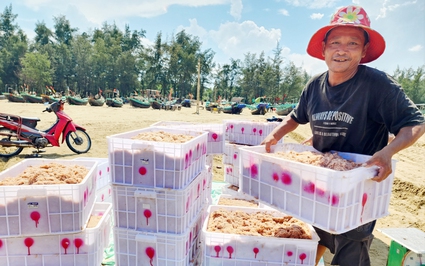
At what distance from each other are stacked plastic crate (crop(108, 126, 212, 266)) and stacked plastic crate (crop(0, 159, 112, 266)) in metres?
0.24

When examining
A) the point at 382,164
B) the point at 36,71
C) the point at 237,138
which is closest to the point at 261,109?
the point at 237,138

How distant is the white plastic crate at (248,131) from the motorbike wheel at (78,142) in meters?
4.08

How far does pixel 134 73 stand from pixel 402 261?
45949 mm

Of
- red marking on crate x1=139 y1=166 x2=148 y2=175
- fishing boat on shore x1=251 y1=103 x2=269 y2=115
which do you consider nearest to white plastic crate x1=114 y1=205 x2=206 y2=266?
red marking on crate x1=139 y1=166 x2=148 y2=175

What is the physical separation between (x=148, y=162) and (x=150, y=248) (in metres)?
0.72

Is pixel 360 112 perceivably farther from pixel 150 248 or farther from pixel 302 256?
pixel 150 248

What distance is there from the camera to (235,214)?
252 cm

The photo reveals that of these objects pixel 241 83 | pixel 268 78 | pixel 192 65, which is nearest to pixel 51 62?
pixel 192 65

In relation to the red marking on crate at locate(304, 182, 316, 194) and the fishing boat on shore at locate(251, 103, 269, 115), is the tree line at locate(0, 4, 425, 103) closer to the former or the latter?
the fishing boat on shore at locate(251, 103, 269, 115)

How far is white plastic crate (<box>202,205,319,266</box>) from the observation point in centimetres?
197

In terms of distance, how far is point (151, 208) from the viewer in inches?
81.0

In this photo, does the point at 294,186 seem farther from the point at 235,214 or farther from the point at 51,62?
the point at 51,62

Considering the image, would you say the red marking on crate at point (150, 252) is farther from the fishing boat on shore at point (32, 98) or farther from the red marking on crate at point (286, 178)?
the fishing boat on shore at point (32, 98)

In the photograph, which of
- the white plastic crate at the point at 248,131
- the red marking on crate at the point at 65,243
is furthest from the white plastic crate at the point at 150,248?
the white plastic crate at the point at 248,131
